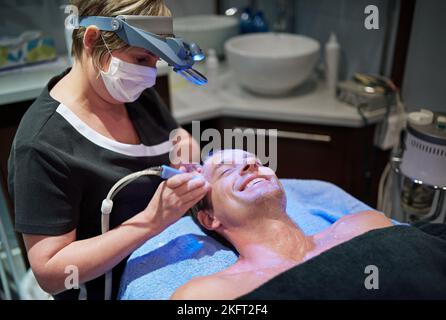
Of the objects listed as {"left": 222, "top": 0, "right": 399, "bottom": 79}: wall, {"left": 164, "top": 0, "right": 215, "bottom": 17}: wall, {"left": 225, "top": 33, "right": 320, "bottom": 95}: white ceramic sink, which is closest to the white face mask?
{"left": 225, "top": 33, "right": 320, "bottom": 95}: white ceramic sink

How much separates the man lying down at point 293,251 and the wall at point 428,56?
46cm

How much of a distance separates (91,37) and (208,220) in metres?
0.54

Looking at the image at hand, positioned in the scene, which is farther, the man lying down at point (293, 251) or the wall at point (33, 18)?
the wall at point (33, 18)

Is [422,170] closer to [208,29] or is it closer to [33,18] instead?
[208,29]

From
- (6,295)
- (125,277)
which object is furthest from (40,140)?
(6,295)

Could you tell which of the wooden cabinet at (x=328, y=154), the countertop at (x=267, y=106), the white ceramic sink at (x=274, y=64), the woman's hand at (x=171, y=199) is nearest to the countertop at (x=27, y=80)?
the countertop at (x=267, y=106)

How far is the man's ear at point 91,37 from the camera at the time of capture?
34.9 inches

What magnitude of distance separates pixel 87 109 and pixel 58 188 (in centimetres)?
22

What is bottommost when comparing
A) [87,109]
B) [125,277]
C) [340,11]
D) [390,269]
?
[125,277]

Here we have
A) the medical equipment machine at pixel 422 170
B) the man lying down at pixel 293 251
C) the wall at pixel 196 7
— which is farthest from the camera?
the wall at pixel 196 7

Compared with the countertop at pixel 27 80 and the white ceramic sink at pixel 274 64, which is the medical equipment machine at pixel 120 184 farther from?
the white ceramic sink at pixel 274 64

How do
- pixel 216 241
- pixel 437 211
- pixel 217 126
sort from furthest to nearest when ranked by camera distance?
pixel 217 126
pixel 437 211
pixel 216 241
